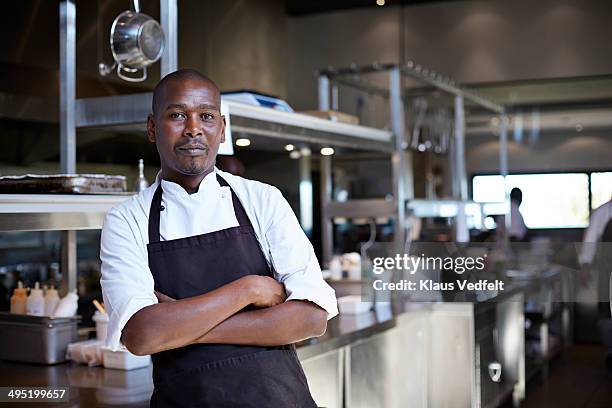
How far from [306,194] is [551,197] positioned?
1.90 m

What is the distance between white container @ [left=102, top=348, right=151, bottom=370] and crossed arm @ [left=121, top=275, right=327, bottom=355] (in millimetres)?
827

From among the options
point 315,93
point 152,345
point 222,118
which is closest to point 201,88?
point 222,118

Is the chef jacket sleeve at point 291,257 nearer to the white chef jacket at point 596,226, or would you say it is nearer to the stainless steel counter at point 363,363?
the stainless steel counter at point 363,363

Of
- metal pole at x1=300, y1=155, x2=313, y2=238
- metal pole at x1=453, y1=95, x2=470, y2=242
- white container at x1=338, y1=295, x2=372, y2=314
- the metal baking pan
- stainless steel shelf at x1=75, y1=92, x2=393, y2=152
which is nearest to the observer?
the metal baking pan

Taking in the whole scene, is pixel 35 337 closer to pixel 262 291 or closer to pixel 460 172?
pixel 262 291

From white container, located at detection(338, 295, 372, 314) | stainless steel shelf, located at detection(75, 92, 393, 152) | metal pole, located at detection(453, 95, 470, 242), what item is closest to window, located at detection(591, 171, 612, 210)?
metal pole, located at detection(453, 95, 470, 242)

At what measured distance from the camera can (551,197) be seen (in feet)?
13.2

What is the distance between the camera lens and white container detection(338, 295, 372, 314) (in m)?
3.23

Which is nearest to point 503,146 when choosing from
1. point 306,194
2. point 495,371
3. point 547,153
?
point 547,153

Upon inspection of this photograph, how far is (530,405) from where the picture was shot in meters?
2.70

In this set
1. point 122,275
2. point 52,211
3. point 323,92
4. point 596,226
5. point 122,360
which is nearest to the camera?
point 122,275

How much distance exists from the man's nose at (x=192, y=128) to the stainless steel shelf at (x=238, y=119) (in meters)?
0.89

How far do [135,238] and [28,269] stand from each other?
8.79 ft

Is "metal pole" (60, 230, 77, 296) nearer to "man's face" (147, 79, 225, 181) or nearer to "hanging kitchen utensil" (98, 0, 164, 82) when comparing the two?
"hanging kitchen utensil" (98, 0, 164, 82)
